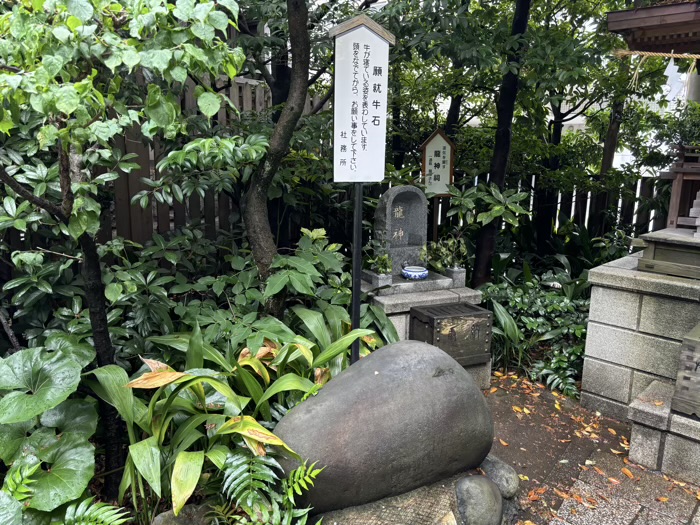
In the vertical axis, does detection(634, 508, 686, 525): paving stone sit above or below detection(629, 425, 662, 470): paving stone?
below

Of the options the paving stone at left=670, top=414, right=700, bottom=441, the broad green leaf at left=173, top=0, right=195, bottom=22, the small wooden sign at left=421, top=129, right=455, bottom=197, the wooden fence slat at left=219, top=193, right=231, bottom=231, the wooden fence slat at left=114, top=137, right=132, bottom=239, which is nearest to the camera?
the broad green leaf at left=173, top=0, right=195, bottom=22

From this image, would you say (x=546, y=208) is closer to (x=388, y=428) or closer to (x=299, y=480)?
(x=388, y=428)

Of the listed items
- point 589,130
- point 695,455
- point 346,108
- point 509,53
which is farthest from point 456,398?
point 589,130

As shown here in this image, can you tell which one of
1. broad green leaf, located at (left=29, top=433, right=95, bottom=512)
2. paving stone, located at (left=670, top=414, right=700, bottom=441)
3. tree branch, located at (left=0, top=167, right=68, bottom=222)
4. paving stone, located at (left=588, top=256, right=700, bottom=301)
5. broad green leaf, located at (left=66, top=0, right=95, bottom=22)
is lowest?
paving stone, located at (left=670, top=414, right=700, bottom=441)

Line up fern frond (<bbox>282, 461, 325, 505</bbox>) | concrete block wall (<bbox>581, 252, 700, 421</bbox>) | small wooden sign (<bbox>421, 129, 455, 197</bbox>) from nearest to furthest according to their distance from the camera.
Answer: fern frond (<bbox>282, 461, 325, 505</bbox>) < concrete block wall (<bbox>581, 252, 700, 421</bbox>) < small wooden sign (<bbox>421, 129, 455, 197</bbox>)

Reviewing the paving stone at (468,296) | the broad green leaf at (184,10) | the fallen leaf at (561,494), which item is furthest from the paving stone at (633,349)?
the broad green leaf at (184,10)

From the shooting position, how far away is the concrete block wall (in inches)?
166

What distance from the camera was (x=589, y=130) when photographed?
A: 29.4ft

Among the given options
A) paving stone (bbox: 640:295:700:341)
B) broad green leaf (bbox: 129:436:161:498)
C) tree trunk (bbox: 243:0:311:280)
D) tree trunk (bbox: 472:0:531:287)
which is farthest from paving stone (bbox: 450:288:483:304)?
broad green leaf (bbox: 129:436:161:498)

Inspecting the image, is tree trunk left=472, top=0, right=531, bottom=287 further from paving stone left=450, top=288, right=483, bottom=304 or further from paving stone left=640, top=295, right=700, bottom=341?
paving stone left=640, top=295, right=700, bottom=341

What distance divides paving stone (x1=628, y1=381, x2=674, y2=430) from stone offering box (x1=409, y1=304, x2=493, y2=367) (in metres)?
1.34

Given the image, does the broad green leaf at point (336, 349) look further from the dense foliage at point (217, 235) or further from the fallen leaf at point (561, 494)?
the fallen leaf at point (561, 494)

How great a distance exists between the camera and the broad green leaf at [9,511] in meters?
2.31

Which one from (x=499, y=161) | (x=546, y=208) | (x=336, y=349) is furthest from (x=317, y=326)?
(x=546, y=208)
